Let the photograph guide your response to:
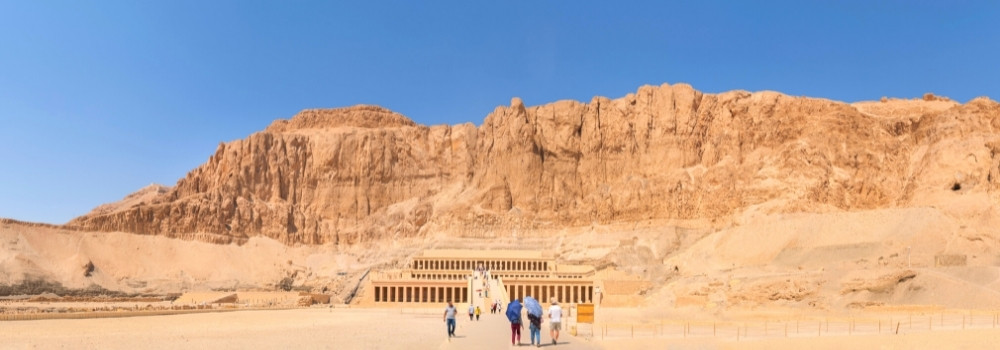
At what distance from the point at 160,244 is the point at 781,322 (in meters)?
99.9

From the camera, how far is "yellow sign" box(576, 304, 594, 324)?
1348 inches

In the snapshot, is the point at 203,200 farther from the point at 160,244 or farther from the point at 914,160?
the point at 914,160

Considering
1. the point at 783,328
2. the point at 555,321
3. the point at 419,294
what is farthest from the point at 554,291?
the point at 555,321

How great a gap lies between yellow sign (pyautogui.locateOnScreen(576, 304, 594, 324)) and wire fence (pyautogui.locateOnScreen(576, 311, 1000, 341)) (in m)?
0.42

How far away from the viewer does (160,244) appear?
124 meters

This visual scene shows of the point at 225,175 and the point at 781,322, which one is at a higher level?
the point at 225,175

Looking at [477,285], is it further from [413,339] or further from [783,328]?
[413,339]

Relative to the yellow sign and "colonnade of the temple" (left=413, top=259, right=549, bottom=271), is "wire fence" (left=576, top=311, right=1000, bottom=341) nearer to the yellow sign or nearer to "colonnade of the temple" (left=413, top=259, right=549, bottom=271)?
the yellow sign

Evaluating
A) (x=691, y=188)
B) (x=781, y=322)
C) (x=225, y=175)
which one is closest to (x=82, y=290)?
(x=225, y=175)

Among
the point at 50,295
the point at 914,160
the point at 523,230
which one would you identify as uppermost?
the point at 914,160

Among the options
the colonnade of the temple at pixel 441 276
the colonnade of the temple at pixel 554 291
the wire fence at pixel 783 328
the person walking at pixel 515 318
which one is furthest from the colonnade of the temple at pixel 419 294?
the person walking at pixel 515 318

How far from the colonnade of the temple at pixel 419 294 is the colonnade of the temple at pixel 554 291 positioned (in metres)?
4.94

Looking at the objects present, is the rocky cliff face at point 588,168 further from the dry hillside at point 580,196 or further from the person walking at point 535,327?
the person walking at point 535,327

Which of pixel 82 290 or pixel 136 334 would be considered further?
pixel 82 290
